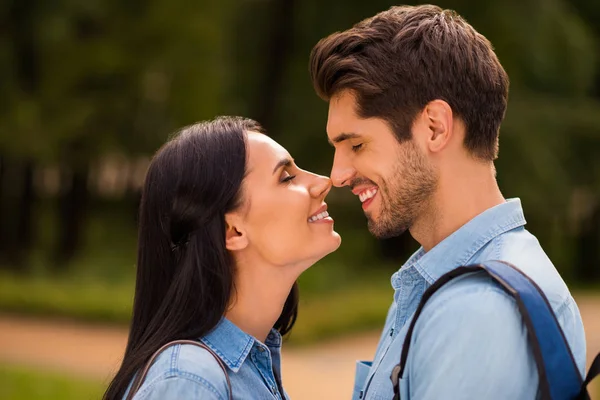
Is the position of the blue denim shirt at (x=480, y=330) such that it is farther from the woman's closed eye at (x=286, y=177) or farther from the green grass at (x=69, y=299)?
the green grass at (x=69, y=299)

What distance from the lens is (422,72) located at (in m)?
2.55

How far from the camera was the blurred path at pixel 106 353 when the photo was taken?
28.8 ft

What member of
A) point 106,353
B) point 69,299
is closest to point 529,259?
point 106,353

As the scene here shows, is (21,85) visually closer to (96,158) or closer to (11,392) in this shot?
(96,158)

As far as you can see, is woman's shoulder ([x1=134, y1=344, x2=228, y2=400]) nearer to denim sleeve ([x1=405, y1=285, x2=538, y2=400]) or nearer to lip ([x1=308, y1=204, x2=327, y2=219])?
denim sleeve ([x1=405, y1=285, x2=538, y2=400])

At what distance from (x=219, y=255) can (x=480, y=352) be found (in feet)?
2.95

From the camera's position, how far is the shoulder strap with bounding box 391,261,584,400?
6.57 ft

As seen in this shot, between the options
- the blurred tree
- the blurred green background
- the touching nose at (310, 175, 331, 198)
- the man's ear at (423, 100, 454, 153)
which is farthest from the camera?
the blurred tree

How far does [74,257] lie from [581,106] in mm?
10875

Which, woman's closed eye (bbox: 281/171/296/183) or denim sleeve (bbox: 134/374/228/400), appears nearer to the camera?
denim sleeve (bbox: 134/374/228/400)

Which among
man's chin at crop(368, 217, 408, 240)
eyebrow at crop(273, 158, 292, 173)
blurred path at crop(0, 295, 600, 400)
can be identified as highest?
eyebrow at crop(273, 158, 292, 173)

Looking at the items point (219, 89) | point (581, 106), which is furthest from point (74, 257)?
point (581, 106)

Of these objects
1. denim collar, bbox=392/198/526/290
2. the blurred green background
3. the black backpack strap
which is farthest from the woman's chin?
the blurred green background

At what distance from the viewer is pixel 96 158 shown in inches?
599
